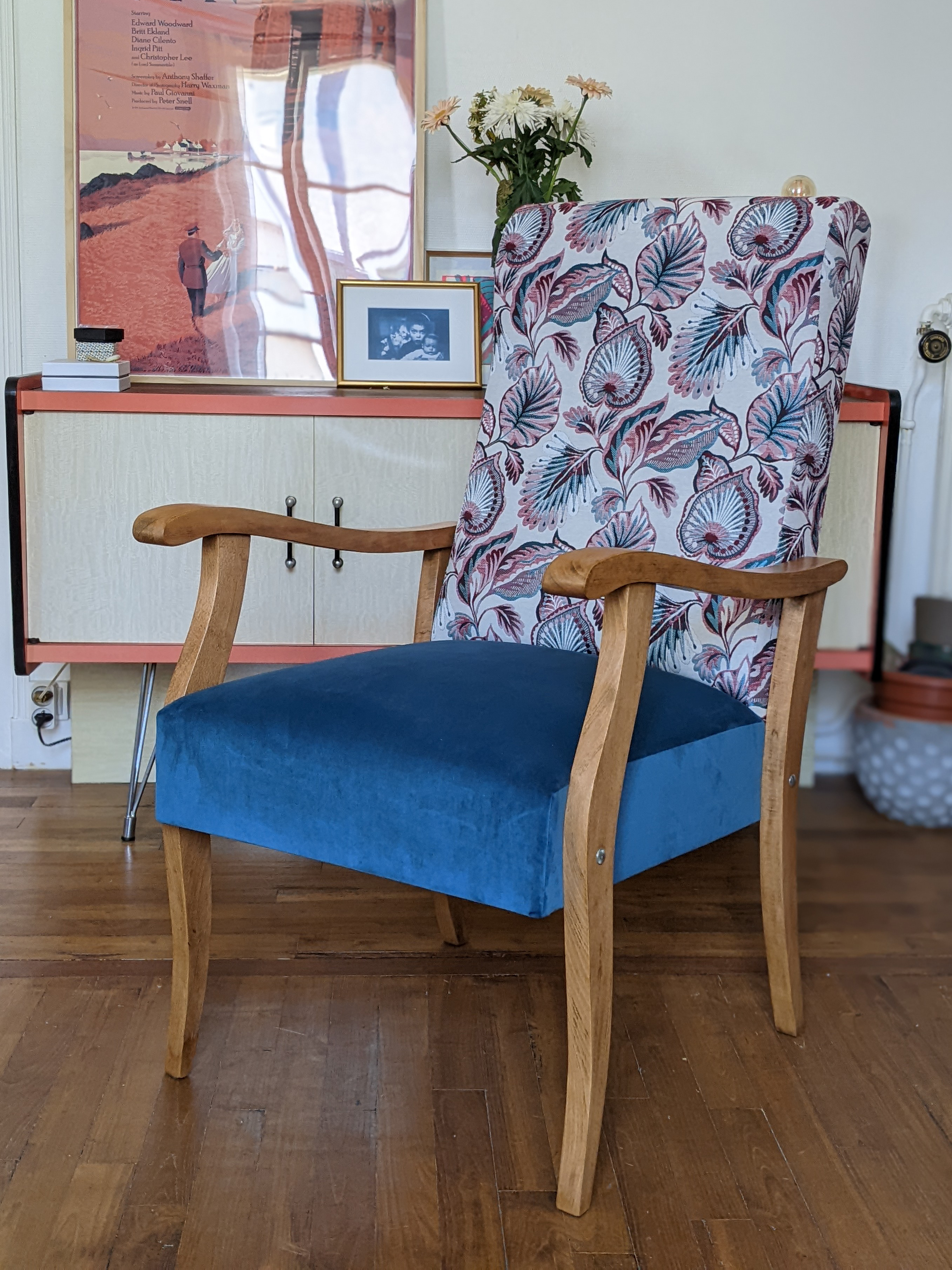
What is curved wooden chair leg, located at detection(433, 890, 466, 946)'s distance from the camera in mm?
1846

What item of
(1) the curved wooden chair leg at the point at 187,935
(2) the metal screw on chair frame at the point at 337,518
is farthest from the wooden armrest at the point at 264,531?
(2) the metal screw on chair frame at the point at 337,518

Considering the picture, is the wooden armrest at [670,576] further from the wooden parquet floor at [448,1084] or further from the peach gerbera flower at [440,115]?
the peach gerbera flower at [440,115]

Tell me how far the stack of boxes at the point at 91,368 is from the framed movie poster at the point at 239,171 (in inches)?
10.2

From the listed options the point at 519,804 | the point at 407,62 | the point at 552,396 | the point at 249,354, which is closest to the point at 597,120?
the point at 407,62

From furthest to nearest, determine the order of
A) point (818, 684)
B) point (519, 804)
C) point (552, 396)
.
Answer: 1. point (818, 684)
2. point (552, 396)
3. point (519, 804)

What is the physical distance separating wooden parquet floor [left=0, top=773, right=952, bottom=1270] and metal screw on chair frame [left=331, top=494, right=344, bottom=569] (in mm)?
553

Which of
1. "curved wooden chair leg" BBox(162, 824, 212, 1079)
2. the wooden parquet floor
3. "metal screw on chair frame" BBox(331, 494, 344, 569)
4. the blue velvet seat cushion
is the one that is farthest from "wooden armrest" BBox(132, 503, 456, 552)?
the wooden parquet floor

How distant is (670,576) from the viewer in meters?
1.21

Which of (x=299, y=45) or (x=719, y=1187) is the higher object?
(x=299, y=45)

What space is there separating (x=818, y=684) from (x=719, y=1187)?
1518 millimetres

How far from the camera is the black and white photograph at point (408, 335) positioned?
2.37 m

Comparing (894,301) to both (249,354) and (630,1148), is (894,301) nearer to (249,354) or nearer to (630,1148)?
(249,354)

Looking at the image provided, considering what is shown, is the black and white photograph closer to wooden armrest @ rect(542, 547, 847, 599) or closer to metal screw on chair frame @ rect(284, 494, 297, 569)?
metal screw on chair frame @ rect(284, 494, 297, 569)

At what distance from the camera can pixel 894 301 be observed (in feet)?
8.47
